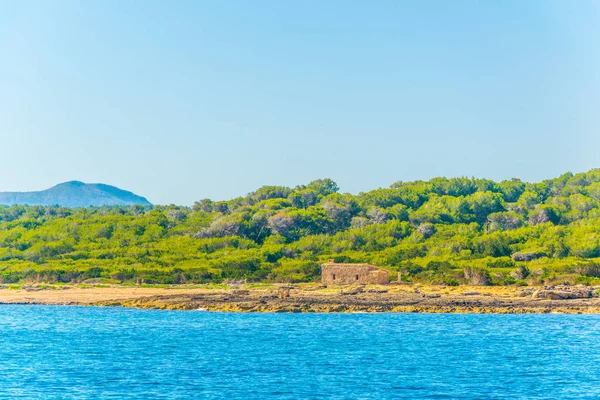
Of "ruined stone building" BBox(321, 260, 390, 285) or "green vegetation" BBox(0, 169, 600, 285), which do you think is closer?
"ruined stone building" BBox(321, 260, 390, 285)

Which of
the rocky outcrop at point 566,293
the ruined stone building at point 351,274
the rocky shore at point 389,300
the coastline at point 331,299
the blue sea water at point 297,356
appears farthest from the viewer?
the ruined stone building at point 351,274

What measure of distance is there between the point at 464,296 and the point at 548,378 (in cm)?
2683

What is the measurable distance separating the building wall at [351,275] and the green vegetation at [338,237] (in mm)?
4334

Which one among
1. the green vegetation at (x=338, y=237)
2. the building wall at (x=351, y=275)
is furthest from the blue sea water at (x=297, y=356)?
the green vegetation at (x=338, y=237)

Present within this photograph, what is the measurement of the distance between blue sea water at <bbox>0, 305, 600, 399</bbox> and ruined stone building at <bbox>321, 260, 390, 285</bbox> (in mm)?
12732

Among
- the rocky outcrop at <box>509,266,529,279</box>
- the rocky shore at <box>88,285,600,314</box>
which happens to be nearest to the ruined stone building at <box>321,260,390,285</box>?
the rocky shore at <box>88,285,600,314</box>

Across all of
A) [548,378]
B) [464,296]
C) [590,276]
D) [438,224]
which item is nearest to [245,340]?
[548,378]

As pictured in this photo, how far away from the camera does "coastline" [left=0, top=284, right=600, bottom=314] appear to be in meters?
58.1

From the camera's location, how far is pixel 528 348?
143ft

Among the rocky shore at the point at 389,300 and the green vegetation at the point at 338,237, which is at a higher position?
the green vegetation at the point at 338,237

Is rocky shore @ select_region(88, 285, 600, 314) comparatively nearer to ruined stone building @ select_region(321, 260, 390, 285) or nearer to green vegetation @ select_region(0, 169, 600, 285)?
ruined stone building @ select_region(321, 260, 390, 285)

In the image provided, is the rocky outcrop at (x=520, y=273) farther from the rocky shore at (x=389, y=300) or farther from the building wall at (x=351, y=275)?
the building wall at (x=351, y=275)

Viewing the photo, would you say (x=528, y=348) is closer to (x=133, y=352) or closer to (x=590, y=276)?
(x=133, y=352)

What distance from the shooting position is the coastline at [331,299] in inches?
2287
